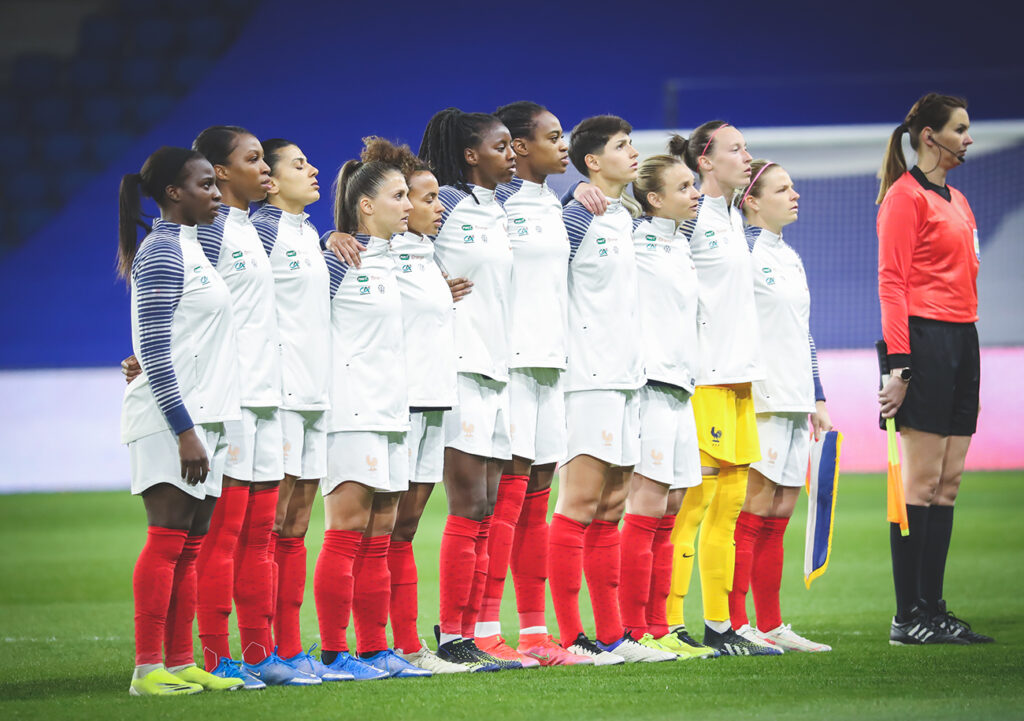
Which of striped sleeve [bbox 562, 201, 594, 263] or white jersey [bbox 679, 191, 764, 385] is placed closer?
striped sleeve [bbox 562, 201, 594, 263]

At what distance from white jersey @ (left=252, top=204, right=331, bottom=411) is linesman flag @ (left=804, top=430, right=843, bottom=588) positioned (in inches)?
89.2

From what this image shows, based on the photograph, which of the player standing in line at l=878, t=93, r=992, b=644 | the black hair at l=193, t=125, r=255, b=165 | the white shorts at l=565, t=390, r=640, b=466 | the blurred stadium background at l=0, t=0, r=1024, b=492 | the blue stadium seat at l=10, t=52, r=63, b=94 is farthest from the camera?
the blue stadium seat at l=10, t=52, r=63, b=94

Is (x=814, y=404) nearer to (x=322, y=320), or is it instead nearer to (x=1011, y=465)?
(x=322, y=320)

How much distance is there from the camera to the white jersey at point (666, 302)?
5.73m

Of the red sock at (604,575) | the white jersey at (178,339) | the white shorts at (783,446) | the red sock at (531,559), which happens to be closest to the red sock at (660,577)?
the red sock at (604,575)

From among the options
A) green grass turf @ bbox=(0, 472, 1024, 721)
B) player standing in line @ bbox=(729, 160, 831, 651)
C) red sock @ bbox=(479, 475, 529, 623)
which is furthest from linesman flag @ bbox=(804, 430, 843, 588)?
red sock @ bbox=(479, 475, 529, 623)

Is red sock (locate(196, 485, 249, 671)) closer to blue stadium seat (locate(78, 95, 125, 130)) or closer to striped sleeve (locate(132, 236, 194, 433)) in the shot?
striped sleeve (locate(132, 236, 194, 433))

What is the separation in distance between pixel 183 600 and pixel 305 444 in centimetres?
71

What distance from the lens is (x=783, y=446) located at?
6.14m

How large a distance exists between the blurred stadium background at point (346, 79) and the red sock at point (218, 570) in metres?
13.3

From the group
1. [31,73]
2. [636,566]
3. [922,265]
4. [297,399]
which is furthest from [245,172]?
[31,73]

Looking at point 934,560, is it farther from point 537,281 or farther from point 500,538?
point 537,281

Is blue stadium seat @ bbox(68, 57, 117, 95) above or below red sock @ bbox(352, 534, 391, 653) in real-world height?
above

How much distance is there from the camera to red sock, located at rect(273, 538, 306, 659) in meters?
5.19
